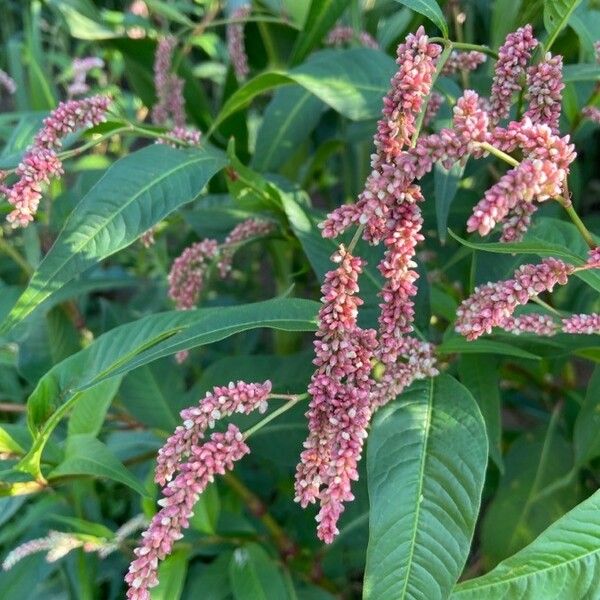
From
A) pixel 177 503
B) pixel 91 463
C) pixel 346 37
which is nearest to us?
pixel 177 503

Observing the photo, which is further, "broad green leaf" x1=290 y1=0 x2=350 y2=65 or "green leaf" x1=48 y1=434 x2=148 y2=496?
"broad green leaf" x1=290 y1=0 x2=350 y2=65

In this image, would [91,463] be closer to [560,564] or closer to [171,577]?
[171,577]

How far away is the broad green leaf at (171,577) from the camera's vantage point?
2.64 ft

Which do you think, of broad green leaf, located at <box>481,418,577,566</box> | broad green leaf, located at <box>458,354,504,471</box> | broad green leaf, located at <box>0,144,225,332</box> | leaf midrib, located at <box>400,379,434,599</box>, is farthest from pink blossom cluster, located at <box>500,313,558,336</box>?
broad green leaf, located at <box>481,418,577,566</box>

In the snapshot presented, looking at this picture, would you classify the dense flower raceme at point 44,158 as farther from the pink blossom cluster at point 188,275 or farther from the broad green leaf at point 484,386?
the broad green leaf at point 484,386

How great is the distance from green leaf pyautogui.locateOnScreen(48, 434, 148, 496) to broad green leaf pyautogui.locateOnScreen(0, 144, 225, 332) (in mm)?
164

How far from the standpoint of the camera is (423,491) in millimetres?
631

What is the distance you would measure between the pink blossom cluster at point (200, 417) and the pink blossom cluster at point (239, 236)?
32 centimetres

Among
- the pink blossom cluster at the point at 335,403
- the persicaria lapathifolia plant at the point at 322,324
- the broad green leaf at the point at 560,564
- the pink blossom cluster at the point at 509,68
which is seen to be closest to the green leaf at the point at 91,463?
the persicaria lapathifolia plant at the point at 322,324

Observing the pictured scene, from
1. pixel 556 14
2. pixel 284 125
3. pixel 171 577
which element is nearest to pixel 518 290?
pixel 556 14

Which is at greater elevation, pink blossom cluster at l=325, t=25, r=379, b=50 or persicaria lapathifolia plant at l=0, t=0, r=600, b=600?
pink blossom cluster at l=325, t=25, r=379, b=50

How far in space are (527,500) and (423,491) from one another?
45cm

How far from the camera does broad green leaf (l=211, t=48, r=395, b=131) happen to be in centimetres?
88

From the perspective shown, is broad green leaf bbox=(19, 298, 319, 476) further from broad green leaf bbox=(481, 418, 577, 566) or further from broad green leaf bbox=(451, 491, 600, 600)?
broad green leaf bbox=(481, 418, 577, 566)
